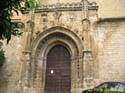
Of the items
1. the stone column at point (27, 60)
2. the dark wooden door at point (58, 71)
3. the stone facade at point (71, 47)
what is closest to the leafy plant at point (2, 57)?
the stone facade at point (71, 47)

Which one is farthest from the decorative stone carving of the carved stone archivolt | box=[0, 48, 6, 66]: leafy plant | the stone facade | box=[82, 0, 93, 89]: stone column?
box=[0, 48, 6, 66]: leafy plant

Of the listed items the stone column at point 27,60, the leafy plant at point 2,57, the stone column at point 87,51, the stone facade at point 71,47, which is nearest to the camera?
the stone column at point 87,51

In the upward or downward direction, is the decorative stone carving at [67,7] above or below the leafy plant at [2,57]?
above

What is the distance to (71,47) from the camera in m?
15.3

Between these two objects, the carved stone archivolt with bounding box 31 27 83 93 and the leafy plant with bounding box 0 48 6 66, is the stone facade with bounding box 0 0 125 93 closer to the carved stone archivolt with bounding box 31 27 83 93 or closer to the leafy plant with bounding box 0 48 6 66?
the carved stone archivolt with bounding box 31 27 83 93

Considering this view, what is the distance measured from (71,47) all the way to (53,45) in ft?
3.86

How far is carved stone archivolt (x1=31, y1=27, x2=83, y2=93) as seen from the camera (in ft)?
48.0

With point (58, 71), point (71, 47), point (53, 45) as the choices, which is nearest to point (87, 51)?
point (71, 47)

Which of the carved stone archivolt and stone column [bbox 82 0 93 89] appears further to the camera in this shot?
the carved stone archivolt

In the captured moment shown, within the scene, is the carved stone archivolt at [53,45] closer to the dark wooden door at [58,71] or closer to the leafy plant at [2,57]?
the dark wooden door at [58,71]

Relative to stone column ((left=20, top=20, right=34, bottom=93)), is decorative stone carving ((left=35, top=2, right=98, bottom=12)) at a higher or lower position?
higher

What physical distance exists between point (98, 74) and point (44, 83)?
3162 mm

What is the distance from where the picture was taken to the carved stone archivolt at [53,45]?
1462cm

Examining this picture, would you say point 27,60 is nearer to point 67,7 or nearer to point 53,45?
point 53,45
